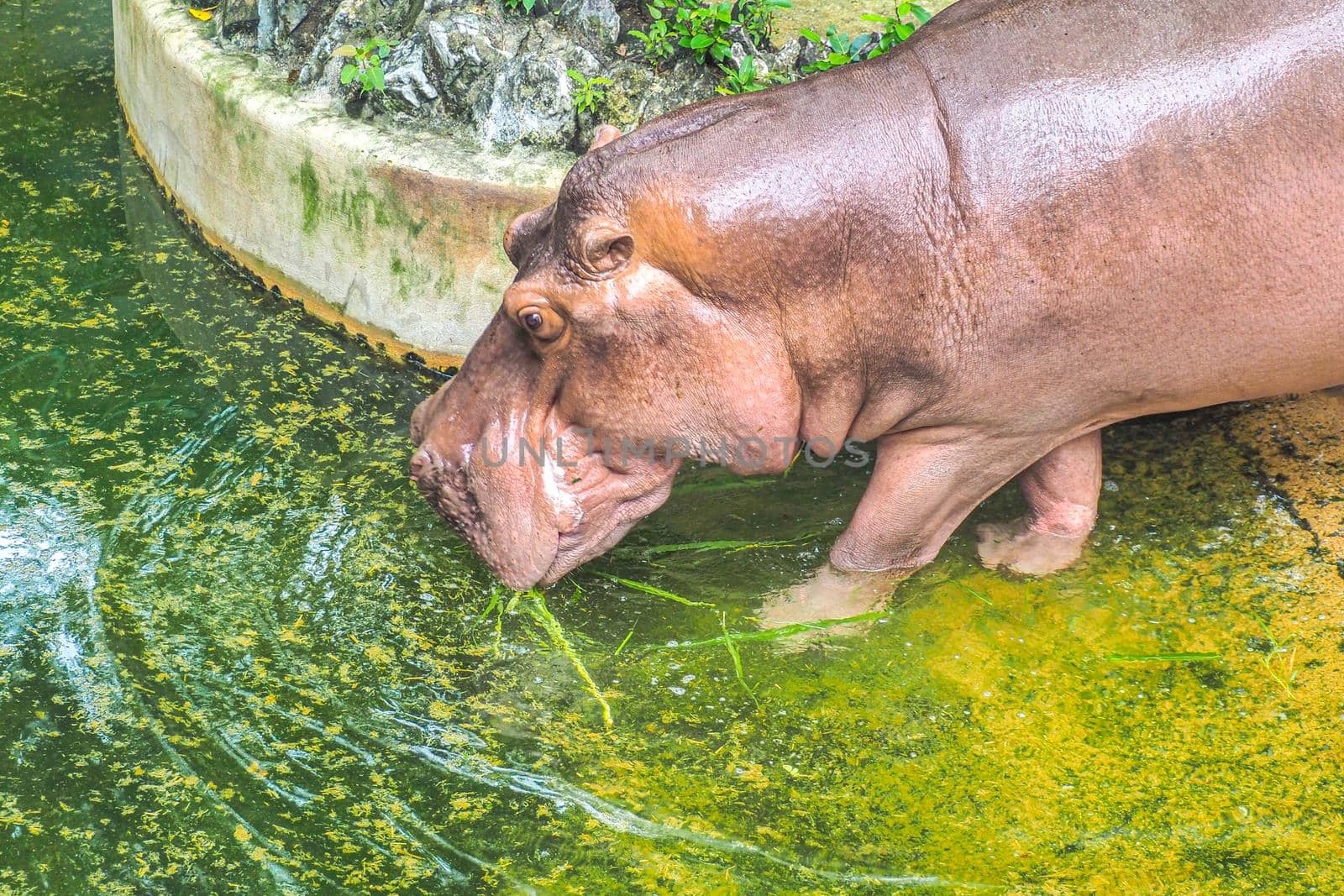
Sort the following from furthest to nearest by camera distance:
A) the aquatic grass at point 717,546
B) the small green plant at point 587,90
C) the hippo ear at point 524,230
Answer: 1. the small green plant at point 587,90
2. the aquatic grass at point 717,546
3. the hippo ear at point 524,230

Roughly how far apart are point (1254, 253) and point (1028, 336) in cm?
45

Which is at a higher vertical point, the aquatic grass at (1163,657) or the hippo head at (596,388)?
the hippo head at (596,388)

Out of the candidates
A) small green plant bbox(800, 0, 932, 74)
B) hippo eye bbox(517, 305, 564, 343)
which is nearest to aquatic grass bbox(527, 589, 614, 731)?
hippo eye bbox(517, 305, 564, 343)

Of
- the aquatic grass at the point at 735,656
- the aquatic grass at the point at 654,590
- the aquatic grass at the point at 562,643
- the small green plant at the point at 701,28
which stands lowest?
the aquatic grass at the point at 562,643

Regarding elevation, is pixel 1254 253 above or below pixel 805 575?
above

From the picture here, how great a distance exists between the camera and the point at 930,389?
2855mm

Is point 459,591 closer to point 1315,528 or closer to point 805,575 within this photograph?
point 805,575

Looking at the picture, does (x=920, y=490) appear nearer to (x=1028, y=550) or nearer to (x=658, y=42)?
(x=1028, y=550)

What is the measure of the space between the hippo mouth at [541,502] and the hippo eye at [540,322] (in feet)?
0.90

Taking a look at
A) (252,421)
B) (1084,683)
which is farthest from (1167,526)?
(252,421)

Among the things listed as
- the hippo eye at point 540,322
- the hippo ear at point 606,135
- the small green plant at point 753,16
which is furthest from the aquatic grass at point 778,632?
the small green plant at point 753,16

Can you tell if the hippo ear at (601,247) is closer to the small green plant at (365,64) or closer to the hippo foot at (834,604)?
the hippo foot at (834,604)

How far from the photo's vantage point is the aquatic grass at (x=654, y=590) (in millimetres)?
3346

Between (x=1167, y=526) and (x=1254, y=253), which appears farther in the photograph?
(x=1167, y=526)
